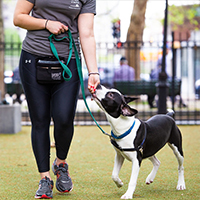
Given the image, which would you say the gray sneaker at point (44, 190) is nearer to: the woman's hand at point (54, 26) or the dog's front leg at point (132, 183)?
the dog's front leg at point (132, 183)

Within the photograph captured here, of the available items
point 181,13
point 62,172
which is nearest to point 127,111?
point 62,172

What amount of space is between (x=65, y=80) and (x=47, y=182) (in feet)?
2.94

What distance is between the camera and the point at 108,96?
345cm

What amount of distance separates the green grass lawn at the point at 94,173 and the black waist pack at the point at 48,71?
1.03 meters

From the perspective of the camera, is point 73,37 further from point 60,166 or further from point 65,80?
point 60,166

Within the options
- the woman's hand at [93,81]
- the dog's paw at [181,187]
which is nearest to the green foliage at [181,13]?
the dog's paw at [181,187]

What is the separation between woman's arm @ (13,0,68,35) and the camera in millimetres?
3424

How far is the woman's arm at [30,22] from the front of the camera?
135 inches

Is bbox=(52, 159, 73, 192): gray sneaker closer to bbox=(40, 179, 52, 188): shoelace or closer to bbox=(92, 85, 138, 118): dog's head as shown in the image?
bbox=(40, 179, 52, 188): shoelace

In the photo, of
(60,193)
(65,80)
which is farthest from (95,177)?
(65,80)

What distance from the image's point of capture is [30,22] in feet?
11.3

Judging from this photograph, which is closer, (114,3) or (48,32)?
(48,32)

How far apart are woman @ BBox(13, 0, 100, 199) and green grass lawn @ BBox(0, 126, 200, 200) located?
0.35 m

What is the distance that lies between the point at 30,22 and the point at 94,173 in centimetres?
199
